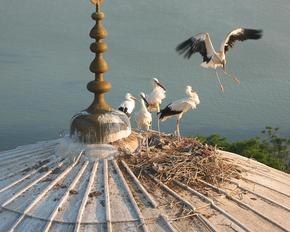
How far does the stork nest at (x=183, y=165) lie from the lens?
35.2 feet

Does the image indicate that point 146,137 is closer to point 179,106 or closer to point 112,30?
point 179,106

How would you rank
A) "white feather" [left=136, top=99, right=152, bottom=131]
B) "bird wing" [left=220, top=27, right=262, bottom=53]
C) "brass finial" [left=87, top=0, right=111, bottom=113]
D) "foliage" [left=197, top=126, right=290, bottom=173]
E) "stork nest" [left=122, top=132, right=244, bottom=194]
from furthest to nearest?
"foliage" [left=197, top=126, right=290, bottom=173], "bird wing" [left=220, top=27, right=262, bottom=53], "white feather" [left=136, top=99, right=152, bottom=131], "brass finial" [left=87, top=0, right=111, bottom=113], "stork nest" [left=122, top=132, right=244, bottom=194]

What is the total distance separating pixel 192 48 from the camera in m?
13.6

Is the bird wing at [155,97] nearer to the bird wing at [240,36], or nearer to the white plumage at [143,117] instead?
the white plumage at [143,117]

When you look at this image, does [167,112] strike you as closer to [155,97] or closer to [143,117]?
[143,117]

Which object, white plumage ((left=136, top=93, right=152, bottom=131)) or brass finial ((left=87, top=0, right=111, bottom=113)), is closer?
brass finial ((left=87, top=0, right=111, bottom=113))

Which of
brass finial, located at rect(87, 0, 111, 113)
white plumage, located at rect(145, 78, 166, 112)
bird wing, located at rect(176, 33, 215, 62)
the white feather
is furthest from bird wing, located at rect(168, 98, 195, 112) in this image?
bird wing, located at rect(176, 33, 215, 62)

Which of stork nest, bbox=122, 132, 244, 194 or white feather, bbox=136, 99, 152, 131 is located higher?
white feather, bbox=136, 99, 152, 131

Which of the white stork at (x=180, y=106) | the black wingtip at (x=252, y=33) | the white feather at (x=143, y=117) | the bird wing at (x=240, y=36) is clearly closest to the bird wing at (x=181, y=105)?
the white stork at (x=180, y=106)

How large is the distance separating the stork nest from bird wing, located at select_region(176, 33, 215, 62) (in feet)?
8.93

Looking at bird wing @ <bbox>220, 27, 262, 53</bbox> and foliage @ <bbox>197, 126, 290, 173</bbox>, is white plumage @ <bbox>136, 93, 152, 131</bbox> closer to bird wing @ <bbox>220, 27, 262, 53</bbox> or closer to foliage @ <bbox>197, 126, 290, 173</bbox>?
bird wing @ <bbox>220, 27, 262, 53</bbox>

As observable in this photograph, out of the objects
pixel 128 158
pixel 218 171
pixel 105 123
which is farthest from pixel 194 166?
pixel 105 123

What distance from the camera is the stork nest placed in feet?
35.2

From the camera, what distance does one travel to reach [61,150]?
11.8m
